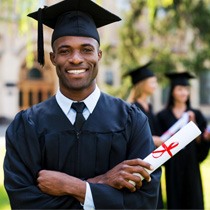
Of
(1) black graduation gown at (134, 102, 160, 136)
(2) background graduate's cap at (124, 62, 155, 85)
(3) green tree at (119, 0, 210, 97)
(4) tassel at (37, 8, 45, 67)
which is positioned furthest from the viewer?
(3) green tree at (119, 0, 210, 97)

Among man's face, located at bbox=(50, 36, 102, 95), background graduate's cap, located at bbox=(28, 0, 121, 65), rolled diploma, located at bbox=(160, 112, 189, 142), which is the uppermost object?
background graduate's cap, located at bbox=(28, 0, 121, 65)

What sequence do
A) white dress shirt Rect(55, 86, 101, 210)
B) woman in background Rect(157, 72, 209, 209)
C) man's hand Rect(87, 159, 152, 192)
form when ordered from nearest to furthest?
man's hand Rect(87, 159, 152, 192)
white dress shirt Rect(55, 86, 101, 210)
woman in background Rect(157, 72, 209, 209)

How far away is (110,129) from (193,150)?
139 inches

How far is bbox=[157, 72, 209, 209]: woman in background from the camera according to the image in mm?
5570

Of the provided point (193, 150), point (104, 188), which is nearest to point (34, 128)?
point (104, 188)

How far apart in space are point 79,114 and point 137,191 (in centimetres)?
49

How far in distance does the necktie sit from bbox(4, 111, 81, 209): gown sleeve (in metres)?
0.21

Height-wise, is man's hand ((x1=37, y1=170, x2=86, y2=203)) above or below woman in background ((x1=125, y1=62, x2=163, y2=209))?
below

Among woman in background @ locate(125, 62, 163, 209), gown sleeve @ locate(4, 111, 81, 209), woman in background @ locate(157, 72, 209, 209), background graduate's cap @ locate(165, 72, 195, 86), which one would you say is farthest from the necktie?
background graduate's cap @ locate(165, 72, 195, 86)

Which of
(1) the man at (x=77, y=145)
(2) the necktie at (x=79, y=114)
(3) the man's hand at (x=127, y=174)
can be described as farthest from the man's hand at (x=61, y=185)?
(2) the necktie at (x=79, y=114)

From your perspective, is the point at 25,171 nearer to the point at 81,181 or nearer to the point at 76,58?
the point at 81,181

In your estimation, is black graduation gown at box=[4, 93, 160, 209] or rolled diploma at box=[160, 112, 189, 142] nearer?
black graduation gown at box=[4, 93, 160, 209]

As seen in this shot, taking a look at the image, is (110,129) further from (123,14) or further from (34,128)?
(123,14)

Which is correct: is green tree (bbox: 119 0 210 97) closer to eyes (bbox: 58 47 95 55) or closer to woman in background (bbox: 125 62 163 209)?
woman in background (bbox: 125 62 163 209)
